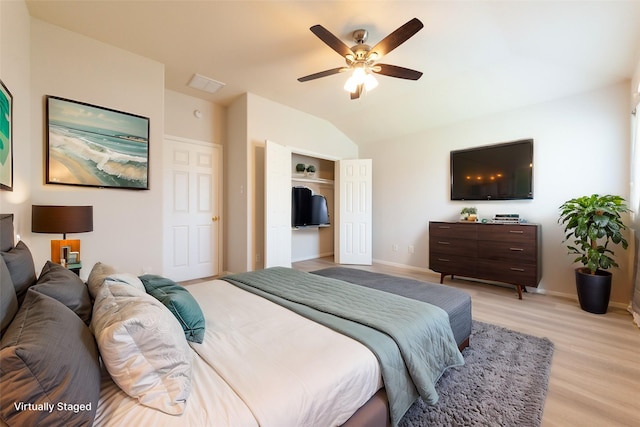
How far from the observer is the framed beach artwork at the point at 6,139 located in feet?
5.87

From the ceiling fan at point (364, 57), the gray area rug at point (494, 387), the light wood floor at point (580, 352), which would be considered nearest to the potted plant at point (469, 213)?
the light wood floor at point (580, 352)

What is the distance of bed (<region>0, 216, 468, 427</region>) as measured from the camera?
69cm

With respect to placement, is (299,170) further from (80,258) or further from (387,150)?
(80,258)

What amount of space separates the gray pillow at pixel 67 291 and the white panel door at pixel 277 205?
2.80 metres

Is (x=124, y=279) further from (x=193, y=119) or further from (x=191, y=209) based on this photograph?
(x=193, y=119)

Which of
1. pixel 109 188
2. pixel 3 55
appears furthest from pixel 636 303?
pixel 3 55

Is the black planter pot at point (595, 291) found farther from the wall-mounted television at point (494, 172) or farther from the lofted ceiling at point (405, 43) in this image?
the lofted ceiling at point (405, 43)

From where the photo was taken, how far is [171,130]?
3961 mm

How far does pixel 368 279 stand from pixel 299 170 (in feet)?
11.3

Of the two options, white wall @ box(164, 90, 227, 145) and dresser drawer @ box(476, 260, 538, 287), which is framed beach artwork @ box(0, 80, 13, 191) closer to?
white wall @ box(164, 90, 227, 145)

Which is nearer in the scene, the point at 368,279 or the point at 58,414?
the point at 58,414

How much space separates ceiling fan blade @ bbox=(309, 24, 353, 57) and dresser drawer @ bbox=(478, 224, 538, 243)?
2749 millimetres

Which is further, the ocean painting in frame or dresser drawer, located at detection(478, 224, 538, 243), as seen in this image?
dresser drawer, located at detection(478, 224, 538, 243)

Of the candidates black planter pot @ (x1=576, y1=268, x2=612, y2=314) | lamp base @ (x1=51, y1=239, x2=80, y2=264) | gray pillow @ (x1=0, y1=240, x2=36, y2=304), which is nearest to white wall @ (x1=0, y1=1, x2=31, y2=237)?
lamp base @ (x1=51, y1=239, x2=80, y2=264)
